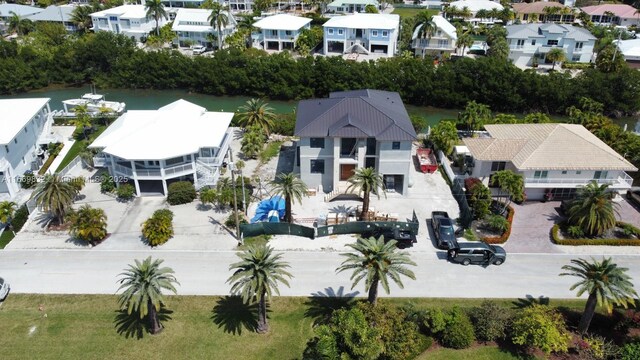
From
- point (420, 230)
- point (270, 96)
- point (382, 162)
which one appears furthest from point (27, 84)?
point (420, 230)

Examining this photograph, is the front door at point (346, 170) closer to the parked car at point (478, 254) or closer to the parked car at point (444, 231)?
the parked car at point (444, 231)

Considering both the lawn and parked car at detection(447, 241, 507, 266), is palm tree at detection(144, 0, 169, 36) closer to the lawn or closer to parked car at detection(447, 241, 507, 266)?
the lawn

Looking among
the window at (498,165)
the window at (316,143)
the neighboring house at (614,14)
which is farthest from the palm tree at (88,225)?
the neighboring house at (614,14)

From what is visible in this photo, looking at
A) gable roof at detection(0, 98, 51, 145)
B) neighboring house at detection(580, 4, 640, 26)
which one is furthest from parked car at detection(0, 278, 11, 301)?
neighboring house at detection(580, 4, 640, 26)

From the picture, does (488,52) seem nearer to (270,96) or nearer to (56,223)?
(270,96)

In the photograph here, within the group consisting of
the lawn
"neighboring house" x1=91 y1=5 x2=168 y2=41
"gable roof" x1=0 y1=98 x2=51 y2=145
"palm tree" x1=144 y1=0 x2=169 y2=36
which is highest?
"palm tree" x1=144 y1=0 x2=169 y2=36

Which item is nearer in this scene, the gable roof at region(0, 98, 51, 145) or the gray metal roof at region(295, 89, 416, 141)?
the gray metal roof at region(295, 89, 416, 141)

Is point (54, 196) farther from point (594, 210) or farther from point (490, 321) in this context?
point (594, 210)
